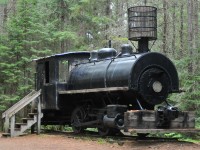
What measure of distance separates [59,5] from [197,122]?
12.9m

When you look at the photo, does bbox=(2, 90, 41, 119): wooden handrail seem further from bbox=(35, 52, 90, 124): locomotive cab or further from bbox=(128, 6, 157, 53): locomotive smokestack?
bbox=(128, 6, 157, 53): locomotive smokestack

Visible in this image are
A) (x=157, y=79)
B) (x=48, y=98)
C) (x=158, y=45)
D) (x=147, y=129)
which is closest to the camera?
(x=147, y=129)

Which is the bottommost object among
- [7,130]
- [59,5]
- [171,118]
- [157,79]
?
[7,130]

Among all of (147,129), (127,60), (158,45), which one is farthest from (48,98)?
(158,45)

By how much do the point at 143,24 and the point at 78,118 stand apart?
4.44m

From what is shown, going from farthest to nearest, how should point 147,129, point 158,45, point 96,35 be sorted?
point 96,35, point 158,45, point 147,129

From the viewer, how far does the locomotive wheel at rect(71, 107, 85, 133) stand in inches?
518

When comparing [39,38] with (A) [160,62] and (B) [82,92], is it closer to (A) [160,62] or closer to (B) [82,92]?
(B) [82,92]

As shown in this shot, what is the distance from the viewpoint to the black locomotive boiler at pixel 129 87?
32.9 ft

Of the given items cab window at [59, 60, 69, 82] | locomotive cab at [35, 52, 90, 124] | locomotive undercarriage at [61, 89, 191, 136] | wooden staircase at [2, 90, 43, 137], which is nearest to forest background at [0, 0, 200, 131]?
locomotive cab at [35, 52, 90, 124]

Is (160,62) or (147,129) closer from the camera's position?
(147,129)

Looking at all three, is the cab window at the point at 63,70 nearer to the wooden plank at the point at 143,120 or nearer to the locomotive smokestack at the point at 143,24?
the locomotive smokestack at the point at 143,24

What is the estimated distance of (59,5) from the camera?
23625 mm

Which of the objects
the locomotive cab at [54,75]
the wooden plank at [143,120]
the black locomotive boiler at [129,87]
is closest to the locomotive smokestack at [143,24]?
the black locomotive boiler at [129,87]
